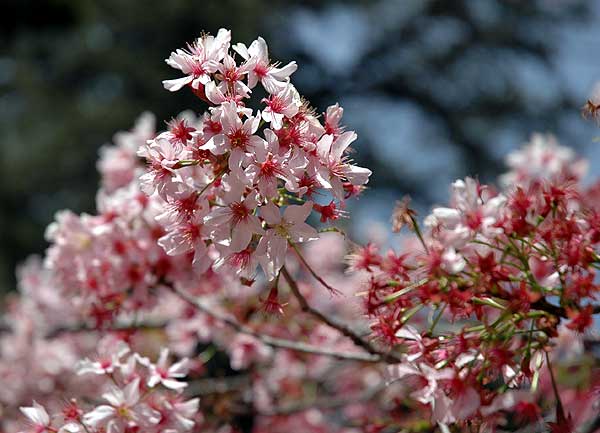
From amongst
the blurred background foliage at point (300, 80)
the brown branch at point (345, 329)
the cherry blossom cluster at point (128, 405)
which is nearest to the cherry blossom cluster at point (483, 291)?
the brown branch at point (345, 329)

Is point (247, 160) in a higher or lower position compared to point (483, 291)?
higher

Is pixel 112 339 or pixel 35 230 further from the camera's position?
pixel 35 230

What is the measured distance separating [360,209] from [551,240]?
252 inches

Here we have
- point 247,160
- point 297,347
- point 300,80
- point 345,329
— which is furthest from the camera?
point 300,80

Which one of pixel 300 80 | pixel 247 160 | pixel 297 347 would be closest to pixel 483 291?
pixel 247 160

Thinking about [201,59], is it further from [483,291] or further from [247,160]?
[483,291]

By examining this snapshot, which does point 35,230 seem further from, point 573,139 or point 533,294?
point 533,294

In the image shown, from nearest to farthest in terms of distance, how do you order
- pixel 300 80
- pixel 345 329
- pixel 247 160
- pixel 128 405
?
pixel 247 160
pixel 128 405
pixel 345 329
pixel 300 80

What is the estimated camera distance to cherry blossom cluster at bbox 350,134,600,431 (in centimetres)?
98

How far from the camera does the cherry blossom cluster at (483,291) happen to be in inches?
38.7

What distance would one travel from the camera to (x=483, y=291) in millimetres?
1019

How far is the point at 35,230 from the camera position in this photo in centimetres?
738

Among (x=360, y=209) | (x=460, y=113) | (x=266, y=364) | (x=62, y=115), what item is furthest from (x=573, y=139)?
(x=266, y=364)

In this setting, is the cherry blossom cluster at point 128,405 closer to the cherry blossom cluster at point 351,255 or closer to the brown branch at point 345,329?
the cherry blossom cluster at point 351,255
